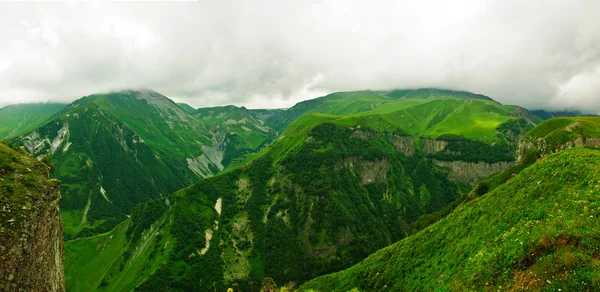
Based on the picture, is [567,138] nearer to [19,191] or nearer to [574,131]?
[574,131]

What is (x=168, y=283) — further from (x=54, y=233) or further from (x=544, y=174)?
(x=544, y=174)

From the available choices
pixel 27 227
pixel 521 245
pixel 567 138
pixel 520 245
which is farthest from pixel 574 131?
pixel 27 227

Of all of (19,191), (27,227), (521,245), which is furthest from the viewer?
(19,191)

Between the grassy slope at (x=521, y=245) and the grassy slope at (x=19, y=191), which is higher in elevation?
the grassy slope at (x=19, y=191)

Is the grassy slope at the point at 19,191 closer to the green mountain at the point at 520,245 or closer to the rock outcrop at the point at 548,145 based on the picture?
the green mountain at the point at 520,245

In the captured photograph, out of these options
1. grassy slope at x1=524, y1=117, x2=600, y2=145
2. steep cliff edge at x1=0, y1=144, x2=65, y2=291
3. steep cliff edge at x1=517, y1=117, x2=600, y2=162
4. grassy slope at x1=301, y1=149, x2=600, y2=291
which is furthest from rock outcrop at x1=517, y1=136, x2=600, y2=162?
steep cliff edge at x1=0, y1=144, x2=65, y2=291

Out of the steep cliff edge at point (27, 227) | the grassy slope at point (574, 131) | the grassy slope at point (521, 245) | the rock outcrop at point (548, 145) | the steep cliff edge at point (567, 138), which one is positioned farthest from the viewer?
the grassy slope at point (574, 131)

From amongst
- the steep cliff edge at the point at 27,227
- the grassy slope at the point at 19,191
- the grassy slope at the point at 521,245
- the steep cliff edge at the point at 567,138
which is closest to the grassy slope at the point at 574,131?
the steep cliff edge at the point at 567,138
